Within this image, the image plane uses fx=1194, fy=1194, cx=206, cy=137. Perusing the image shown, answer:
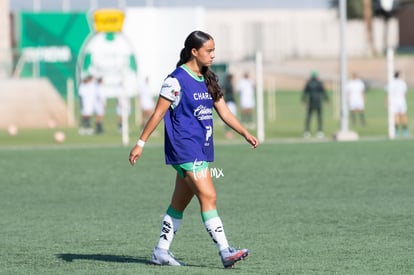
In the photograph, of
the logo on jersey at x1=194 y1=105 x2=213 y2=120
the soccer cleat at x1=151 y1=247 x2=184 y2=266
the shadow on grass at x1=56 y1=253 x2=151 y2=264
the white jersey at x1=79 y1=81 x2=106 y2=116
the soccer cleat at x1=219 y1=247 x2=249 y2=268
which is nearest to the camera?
the soccer cleat at x1=219 y1=247 x2=249 y2=268

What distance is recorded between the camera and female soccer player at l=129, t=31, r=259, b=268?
1009 centimetres

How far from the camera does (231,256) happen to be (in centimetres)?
999

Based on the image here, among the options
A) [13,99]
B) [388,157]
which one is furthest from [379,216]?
[13,99]

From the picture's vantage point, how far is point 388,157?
24.3 m

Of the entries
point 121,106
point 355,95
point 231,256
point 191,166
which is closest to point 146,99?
point 121,106

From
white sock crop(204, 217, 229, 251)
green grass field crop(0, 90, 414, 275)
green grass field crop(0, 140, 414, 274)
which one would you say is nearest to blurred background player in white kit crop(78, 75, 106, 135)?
green grass field crop(0, 90, 414, 275)

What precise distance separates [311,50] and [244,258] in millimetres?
Answer: 90563

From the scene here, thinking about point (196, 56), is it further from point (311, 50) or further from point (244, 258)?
point (311, 50)

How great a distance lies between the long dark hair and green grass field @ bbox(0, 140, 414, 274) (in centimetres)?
153

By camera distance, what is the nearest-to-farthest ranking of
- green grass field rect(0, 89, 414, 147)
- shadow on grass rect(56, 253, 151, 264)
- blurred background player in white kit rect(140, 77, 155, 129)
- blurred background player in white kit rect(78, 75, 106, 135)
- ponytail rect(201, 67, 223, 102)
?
ponytail rect(201, 67, 223, 102) < shadow on grass rect(56, 253, 151, 264) < green grass field rect(0, 89, 414, 147) < blurred background player in white kit rect(78, 75, 106, 135) < blurred background player in white kit rect(140, 77, 155, 129)

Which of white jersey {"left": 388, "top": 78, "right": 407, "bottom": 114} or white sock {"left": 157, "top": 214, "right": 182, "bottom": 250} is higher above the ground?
white jersey {"left": 388, "top": 78, "right": 407, "bottom": 114}

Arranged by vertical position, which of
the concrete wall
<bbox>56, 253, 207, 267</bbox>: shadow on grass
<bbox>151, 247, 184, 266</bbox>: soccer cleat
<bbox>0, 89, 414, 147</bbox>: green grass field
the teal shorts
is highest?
the concrete wall

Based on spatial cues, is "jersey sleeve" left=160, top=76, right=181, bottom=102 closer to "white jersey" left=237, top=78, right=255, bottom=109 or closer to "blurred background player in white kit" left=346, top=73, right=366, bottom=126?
"blurred background player in white kit" left=346, top=73, right=366, bottom=126

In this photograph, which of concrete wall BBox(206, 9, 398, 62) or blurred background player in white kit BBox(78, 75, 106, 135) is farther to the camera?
concrete wall BBox(206, 9, 398, 62)
